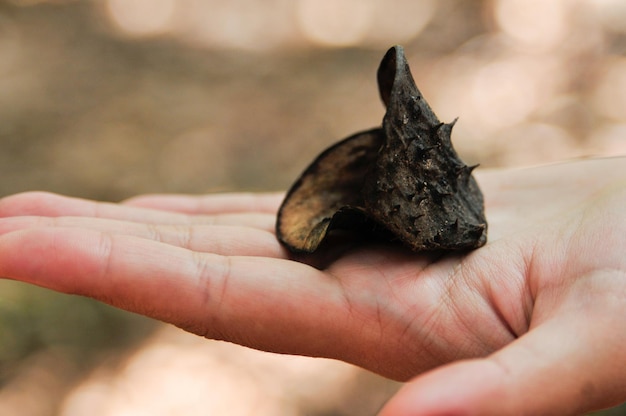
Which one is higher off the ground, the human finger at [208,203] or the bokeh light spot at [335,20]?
the bokeh light spot at [335,20]

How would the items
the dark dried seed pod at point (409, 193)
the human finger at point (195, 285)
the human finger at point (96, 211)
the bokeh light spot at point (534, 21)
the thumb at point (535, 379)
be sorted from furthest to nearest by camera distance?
the bokeh light spot at point (534, 21) → the human finger at point (96, 211) → the dark dried seed pod at point (409, 193) → the human finger at point (195, 285) → the thumb at point (535, 379)

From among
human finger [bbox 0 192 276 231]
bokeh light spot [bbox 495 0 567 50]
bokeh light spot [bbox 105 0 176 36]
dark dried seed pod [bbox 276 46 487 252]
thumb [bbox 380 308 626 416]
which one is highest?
bokeh light spot [bbox 495 0 567 50]

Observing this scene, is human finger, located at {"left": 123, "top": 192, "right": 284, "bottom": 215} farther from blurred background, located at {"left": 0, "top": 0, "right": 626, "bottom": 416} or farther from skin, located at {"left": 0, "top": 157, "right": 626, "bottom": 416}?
blurred background, located at {"left": 0, "top": 0, "right": 626, "bottom": 416}

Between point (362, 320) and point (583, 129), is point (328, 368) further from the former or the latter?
point (583, 129)

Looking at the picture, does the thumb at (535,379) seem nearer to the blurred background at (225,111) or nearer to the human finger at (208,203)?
the human finger at (208,203)

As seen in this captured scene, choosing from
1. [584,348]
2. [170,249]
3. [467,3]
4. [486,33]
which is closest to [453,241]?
[584,348]

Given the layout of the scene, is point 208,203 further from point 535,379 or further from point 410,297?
point 535,379

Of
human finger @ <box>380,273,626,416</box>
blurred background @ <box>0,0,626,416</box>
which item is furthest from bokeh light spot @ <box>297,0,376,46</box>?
human finger @ <box>380,273,626,416</box>

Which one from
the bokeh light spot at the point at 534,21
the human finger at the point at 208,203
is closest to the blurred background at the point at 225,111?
the bokeh light spot at the point at 534,21
